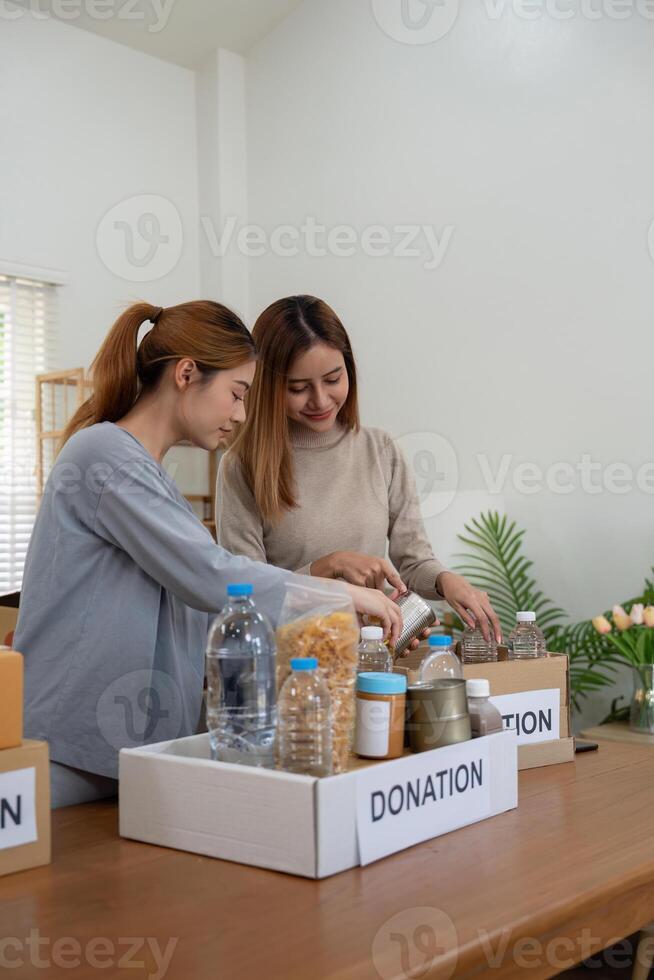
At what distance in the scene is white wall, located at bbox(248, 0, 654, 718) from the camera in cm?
366

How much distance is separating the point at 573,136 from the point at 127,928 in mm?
3567

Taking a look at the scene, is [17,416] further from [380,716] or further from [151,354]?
[380,716]

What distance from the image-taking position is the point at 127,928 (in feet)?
2.89

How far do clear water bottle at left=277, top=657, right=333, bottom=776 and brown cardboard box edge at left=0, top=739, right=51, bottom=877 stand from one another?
0.25 metres

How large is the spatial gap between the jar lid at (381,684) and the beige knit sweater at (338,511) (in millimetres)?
822

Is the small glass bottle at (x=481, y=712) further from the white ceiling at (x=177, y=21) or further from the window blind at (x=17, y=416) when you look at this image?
the white ceiling at (x=177, y=21)

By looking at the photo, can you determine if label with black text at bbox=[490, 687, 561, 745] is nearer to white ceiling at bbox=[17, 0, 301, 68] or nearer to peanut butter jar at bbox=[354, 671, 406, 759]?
peanut butter jar at bbox=[354, 671, 406, 759]

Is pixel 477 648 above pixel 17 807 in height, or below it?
above

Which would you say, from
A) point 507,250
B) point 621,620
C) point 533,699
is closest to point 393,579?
point 533,699

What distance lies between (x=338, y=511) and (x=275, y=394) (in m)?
0.28

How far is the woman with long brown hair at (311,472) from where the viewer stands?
1.98 meters

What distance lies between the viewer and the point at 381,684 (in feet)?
3.84

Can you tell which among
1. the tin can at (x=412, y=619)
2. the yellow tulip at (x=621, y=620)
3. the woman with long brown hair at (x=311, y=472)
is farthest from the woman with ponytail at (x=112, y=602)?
the yellow tulip at (x=621, y=620)

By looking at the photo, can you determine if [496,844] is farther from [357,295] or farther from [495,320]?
[357,295]
